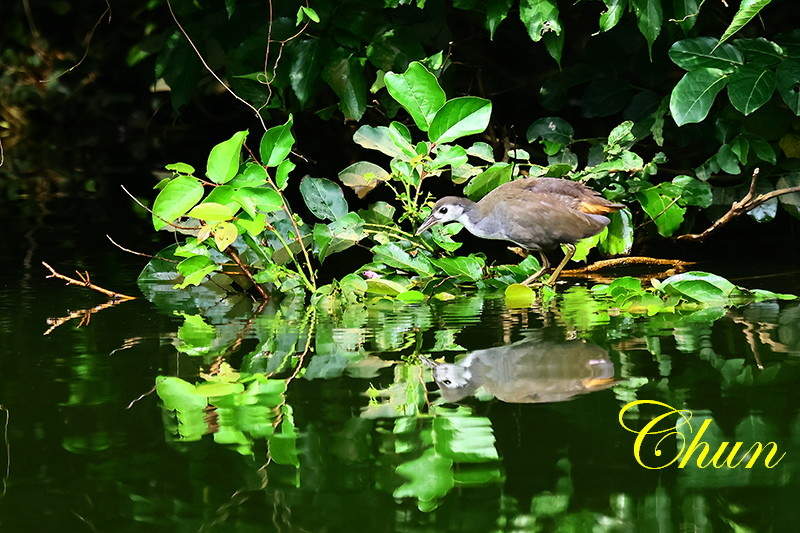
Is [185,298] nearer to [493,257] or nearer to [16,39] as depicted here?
[493,257]

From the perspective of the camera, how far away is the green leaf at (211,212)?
10.1 feet

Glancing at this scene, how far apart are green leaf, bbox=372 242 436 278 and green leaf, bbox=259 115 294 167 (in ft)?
1.32

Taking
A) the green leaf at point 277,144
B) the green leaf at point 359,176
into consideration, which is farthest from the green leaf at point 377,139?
the green leaf at point 277,144

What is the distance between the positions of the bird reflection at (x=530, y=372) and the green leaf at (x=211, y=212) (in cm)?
96

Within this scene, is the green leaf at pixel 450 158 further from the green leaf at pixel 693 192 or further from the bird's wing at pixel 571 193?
the green leaf at pixel 693 192

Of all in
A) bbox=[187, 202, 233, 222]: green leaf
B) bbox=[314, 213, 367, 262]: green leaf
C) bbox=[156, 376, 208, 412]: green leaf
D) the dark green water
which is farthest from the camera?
bbox=[314, 213, 367, 262]: green leaf

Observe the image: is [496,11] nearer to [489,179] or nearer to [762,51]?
[489,179]

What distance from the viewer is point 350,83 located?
3863 millimetres

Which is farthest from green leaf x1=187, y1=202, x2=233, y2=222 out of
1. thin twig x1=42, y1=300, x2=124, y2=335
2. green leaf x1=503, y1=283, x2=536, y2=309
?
green leaf x1=503, y1=283, x2=536, y2=309

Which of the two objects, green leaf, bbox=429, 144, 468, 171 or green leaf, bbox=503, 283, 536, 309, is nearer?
green leaf, bbox=503, 283, 536, 309

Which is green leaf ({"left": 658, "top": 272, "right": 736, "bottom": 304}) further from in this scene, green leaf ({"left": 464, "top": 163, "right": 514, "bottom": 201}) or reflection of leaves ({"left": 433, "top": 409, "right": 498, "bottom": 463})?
reflection of leaves ({"left": 433, "top": 409, "right": 498, "bottom": 463})

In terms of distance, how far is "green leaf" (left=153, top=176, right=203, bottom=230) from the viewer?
3.08 meters

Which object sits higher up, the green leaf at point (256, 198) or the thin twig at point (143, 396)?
the green leaf at point (256, 198)

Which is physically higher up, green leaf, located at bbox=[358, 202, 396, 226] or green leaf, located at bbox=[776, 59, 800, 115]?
green leaf, located at bbox=[776, 59, 800, 115]
